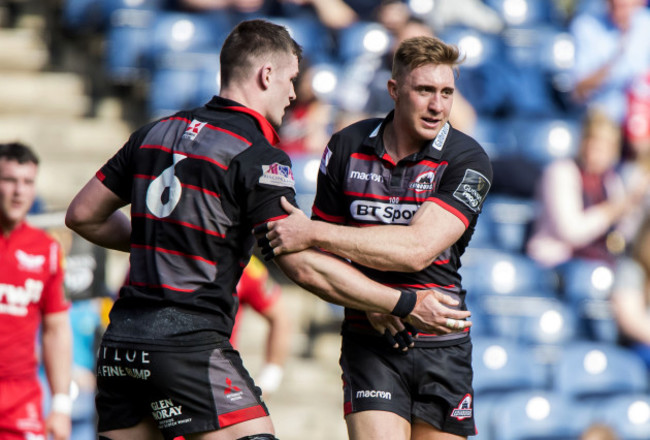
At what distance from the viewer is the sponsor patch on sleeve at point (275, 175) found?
10.9ft

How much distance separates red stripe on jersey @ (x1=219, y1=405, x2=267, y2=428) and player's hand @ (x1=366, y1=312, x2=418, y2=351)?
29.5 inches

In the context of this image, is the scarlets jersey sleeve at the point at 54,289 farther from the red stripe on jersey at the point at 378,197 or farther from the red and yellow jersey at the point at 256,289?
the red stripe on jersey at the point at 378,197

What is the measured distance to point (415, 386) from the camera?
3.98 metres

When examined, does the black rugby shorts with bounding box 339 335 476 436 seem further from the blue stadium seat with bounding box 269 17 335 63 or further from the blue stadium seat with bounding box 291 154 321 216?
the blue stadium seat with bounding box 269 17 335 63

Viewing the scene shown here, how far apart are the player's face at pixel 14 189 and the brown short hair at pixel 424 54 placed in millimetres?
2379

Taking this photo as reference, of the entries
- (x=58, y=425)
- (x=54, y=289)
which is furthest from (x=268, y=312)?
(x=58, y=425)

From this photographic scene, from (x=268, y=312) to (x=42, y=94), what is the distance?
14.3ft

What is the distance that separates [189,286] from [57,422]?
95.7 inches

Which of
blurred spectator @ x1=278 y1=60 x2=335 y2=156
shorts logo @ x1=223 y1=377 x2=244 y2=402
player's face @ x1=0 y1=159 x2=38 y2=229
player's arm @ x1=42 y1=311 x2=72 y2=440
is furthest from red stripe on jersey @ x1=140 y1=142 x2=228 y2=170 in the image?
blurred spectator @ x1=278 y1=60 x2=335 y2=156

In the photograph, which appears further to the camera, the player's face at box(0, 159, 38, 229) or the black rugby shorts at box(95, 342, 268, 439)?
the player's face at box(0, 159, 38, 229)

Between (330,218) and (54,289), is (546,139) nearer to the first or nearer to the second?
(54,289)

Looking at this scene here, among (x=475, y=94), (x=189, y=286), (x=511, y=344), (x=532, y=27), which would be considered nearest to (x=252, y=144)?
(x=189, y=286)

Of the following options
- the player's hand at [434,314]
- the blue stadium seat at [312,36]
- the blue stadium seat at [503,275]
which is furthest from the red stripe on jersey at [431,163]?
the blue stadium seat at [312,36]

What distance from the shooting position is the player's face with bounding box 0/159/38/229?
535 cm
